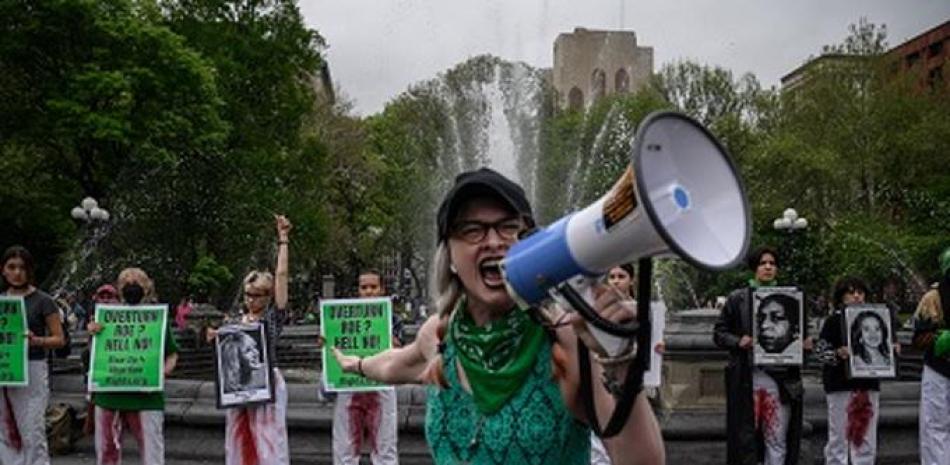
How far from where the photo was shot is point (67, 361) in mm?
14773

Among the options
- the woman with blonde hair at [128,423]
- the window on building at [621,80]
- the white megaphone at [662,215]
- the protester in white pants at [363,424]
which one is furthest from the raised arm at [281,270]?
the window on building at [621,80]

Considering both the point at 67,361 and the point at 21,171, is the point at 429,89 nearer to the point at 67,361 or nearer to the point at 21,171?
the point at 21,171

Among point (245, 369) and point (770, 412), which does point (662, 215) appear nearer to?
point (245, 369)

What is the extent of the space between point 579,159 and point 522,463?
55839 mm

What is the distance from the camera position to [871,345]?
9.09m

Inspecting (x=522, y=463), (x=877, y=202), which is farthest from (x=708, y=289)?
(x=522, y=463)

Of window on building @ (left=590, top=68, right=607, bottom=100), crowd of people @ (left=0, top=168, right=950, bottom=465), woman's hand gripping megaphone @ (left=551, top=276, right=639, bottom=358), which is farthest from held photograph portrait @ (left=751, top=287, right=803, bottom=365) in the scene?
window on building @ (left=590, top=68, right=607, bottom=100)

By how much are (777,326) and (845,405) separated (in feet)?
3.62

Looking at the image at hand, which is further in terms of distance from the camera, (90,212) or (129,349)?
(90,212)

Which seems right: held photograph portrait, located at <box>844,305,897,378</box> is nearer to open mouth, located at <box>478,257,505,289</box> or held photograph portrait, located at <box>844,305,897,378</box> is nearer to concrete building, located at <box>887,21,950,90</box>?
open mouth, located at <box>478,257,505,289</box>

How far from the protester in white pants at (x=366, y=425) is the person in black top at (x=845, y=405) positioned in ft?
11.3

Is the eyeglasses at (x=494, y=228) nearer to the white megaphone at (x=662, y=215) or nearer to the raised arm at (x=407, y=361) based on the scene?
Answer: the raised arm at (x=407, y=361)

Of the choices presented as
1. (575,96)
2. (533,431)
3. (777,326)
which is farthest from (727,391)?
(575,96)

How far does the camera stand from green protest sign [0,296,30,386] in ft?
27.4
